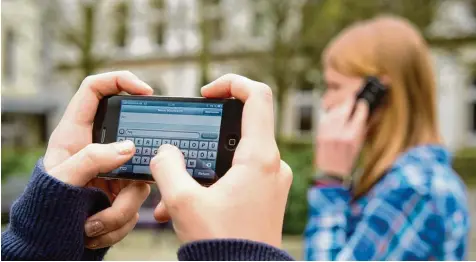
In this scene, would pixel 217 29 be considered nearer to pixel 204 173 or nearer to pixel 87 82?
pixel 87 82

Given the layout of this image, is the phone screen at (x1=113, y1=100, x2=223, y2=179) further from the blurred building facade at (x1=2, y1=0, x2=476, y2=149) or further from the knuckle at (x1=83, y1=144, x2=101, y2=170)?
the blurred building facade at (x1=2, y1=0, x2=476, y2=149)

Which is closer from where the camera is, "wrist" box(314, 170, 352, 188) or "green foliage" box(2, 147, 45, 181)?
"wrist" box(314, 170, 352, 188)

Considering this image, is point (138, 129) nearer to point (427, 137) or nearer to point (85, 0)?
point (427, 137)

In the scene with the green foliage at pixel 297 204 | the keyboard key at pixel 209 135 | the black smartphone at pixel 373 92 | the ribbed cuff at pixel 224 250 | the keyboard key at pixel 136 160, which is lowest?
the green foliage at pixel 297 204

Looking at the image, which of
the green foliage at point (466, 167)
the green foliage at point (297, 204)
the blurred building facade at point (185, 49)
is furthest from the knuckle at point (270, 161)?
the green foliage at point (466, 167)

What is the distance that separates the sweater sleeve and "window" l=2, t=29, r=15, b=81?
1667 centimetres

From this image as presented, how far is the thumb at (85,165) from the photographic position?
93cm

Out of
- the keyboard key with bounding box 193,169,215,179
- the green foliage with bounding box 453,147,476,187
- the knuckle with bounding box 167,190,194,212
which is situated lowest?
the green foliage with bounding box 453,147,476,187

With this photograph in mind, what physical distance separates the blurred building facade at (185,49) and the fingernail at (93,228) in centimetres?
798

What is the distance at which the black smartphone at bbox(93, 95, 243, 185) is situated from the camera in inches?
39.4

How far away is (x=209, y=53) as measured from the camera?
36.7 ft

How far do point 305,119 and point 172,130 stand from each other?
17161 millimetres

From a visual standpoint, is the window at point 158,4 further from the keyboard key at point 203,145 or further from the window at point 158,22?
the keyboard key at point 203,145

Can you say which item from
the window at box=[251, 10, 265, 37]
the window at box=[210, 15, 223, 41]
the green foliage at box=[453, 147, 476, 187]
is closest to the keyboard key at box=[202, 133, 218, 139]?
the window at box=[251, 10, 265, 37]
